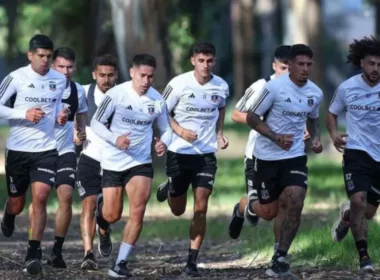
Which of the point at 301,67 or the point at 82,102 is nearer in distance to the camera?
the point at 301,67

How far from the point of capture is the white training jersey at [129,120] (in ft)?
50.0

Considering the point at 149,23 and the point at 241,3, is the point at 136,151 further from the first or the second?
the point at 241,3

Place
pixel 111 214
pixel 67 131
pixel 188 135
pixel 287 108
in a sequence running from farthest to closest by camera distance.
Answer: pixel 67 131 < pixel 188 135 < pixel 111 214 < pixel 287 108

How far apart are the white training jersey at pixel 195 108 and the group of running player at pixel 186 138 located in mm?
11

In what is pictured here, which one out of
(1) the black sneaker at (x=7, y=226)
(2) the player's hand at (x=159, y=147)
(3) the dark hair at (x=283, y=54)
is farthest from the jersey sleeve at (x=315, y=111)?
(1) the black sneaker at (x=7, y=226)

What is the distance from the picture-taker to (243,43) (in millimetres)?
65500

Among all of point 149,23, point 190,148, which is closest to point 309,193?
point 149,23

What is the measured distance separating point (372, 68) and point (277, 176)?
146cm

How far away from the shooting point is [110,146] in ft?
Answer: 50.6

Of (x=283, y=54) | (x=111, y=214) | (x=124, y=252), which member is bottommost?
(x=124, y=252)

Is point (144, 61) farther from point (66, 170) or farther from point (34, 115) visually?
point (66, 170)

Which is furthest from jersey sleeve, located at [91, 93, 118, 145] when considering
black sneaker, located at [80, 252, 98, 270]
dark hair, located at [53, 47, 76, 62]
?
dark hair, located at [53, 47, 76, 62]

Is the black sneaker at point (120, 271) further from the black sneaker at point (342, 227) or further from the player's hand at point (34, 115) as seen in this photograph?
the black sneaker at point (342, 227)

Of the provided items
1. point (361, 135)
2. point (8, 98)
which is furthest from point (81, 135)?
point (361, 135)
